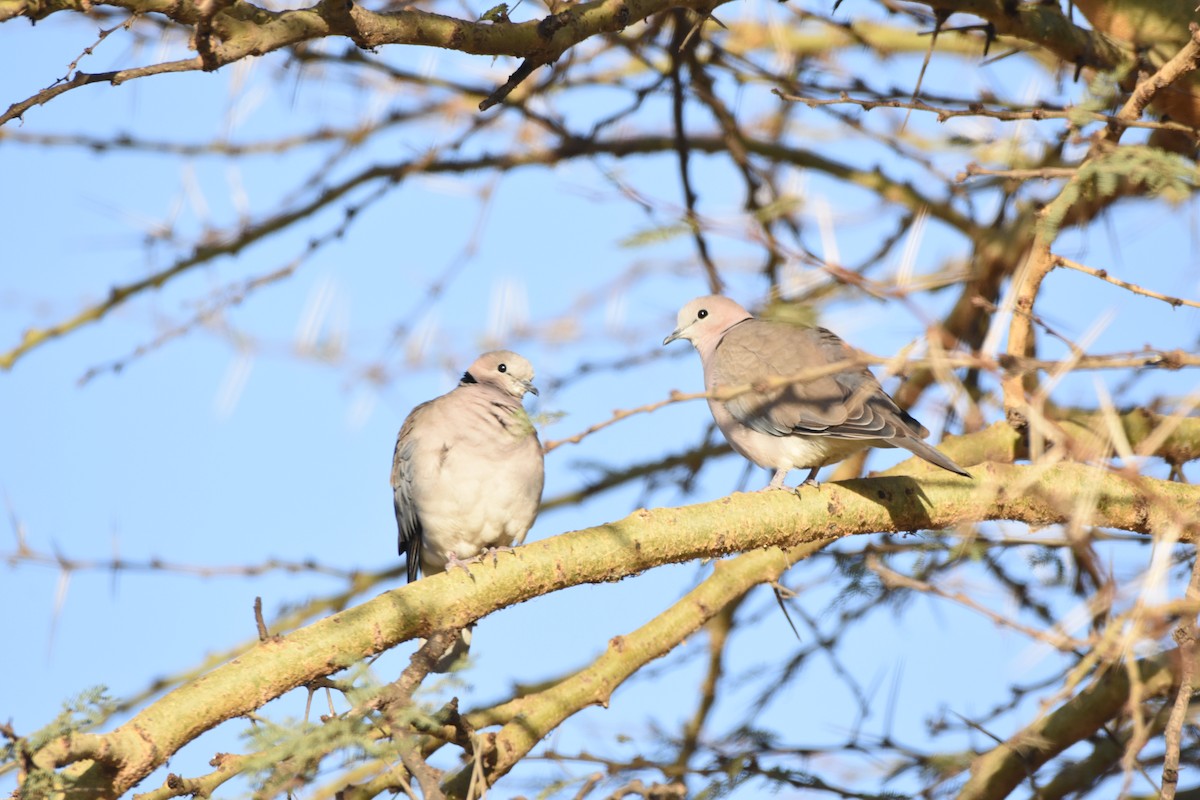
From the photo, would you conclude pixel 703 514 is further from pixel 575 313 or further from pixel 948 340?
pixel 575 313

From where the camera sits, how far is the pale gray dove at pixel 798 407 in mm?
3748

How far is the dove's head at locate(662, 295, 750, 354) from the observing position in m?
5.05

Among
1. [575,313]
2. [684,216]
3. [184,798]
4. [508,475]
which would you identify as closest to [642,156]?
[575,313]

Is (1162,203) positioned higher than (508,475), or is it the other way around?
(1162,203)

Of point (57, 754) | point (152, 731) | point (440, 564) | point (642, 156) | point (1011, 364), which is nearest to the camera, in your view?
point (1011, 364)

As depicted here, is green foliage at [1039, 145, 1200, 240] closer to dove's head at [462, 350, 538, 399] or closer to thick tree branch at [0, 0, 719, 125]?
thick tree branch at [0, 0, 719, 125]

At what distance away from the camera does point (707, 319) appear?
5.09m

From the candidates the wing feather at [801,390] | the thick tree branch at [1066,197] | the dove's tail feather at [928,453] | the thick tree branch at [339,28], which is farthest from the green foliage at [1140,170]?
the thick tree branch at [339,28]

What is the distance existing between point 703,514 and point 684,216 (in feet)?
2.63

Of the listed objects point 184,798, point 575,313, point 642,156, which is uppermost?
point 642,156

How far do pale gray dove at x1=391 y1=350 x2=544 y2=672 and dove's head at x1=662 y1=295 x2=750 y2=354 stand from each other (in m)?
0.91

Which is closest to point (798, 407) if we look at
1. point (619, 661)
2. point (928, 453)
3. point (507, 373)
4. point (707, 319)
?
point (928, 453)

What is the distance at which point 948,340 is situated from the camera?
6.98ft

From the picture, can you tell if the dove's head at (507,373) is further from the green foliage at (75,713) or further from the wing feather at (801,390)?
the green foliage at (75,713)
